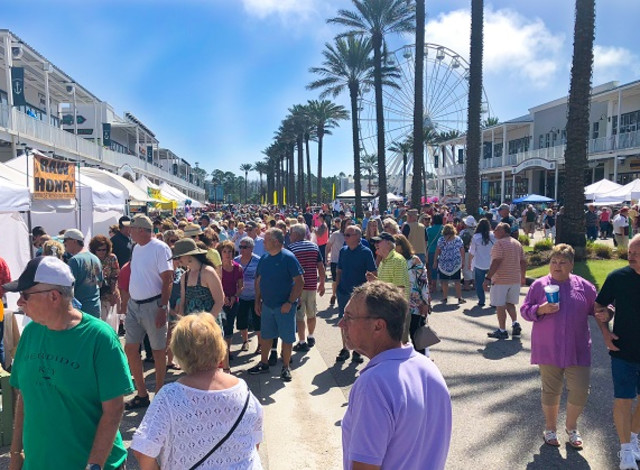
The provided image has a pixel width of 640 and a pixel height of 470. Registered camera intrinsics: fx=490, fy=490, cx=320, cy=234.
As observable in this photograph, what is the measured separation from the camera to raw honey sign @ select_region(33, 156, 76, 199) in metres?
9.19

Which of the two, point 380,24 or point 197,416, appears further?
point 380,24

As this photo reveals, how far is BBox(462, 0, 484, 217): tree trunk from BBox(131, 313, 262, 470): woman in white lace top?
16.1 meters

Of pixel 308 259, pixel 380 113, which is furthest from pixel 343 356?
pixel 380 113

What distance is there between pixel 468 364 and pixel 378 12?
24533 millimetres

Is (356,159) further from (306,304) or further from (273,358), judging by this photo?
(273,358)

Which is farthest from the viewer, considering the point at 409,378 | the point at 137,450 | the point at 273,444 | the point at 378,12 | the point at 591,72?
the point at 378,12

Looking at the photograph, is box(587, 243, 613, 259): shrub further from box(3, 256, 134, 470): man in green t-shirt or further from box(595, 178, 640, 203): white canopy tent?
box(3, 256, 134, 470): man in green t-shirt

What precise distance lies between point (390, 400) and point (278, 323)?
14.5ft

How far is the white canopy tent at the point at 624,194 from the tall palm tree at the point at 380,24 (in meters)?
10.5

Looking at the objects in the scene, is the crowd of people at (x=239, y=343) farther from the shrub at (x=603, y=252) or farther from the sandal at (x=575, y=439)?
the shrub at (x=603, y=252)

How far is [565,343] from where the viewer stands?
13.9ft

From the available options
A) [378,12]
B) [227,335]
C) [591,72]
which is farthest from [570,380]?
[378,12]

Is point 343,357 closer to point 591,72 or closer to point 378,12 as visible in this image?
point 591,72

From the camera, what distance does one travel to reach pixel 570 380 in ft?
14.0
